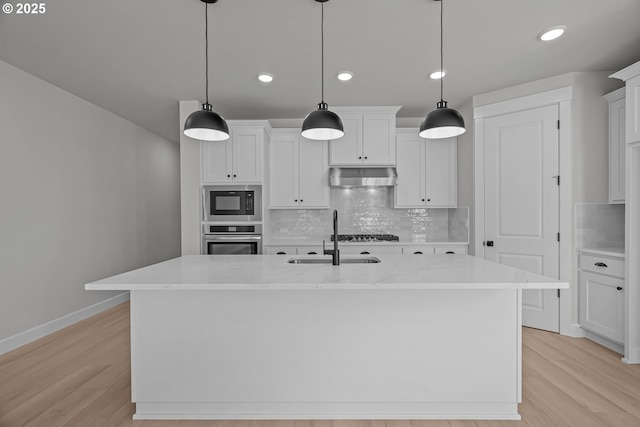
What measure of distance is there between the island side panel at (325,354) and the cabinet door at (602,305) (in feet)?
5.55

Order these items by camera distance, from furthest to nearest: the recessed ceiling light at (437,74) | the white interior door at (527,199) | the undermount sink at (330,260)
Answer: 1. the white interior door at (527,199)
2. the recessed ceiling light at (437,74)
3. the undermount sink at (330,260)

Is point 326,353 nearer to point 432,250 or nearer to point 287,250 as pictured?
point 287,250

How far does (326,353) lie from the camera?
1.96 meters

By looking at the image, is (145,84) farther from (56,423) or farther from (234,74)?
(56,423)

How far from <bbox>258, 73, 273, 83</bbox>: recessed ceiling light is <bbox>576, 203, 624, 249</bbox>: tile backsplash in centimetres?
343

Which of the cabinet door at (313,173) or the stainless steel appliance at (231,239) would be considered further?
the cabinet door at (313,173)

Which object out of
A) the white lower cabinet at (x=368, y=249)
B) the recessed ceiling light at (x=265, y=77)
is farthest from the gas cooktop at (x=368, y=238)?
the recessed ceiling light at (x=265, y=77)

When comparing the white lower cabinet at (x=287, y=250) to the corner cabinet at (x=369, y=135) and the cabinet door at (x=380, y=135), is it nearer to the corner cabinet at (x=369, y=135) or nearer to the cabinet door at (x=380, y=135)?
the corner cabinet at (x=369, y=135)

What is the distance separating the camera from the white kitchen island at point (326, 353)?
6.37 ft

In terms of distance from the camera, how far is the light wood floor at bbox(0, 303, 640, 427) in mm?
1938

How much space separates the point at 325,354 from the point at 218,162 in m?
2.81

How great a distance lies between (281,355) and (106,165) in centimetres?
384

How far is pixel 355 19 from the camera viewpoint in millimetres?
2377

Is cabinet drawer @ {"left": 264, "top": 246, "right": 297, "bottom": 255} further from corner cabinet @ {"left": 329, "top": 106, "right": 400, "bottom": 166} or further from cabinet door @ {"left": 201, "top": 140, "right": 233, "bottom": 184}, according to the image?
corner cabinet @ {"left": 329, "top": 106, "right": 400, "bottom": 166}
